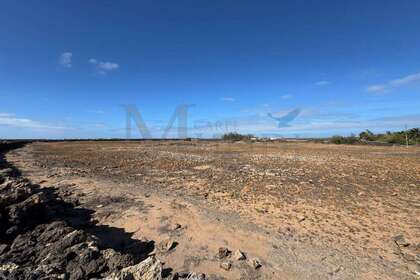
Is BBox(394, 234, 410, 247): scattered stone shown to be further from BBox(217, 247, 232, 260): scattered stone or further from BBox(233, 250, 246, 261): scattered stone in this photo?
BBox(217, 247, 232, 260): scattered stone

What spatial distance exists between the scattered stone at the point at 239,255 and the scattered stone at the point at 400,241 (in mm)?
2844

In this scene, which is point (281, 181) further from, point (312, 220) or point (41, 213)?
point (41, 213)

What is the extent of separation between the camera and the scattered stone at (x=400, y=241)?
4434 mm

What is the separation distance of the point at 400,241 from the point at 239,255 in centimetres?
302

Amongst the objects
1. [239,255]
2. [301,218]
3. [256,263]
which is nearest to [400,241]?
[301,218]

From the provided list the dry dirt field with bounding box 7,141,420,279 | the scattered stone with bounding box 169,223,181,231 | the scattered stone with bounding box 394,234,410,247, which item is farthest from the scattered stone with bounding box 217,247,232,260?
the scattered stone with bounding box 394,234,410,247

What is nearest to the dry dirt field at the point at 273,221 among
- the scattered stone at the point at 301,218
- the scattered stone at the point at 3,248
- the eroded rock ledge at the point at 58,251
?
the scattered stone at the point at 301,218

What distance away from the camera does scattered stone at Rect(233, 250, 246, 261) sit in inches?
158

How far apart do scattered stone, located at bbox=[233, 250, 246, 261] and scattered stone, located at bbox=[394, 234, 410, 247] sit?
2844 mm

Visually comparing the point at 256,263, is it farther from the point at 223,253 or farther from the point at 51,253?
the point at 51,253

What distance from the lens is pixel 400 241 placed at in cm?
455

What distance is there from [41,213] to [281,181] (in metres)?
7.93

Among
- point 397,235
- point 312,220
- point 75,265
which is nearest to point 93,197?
point 75,265

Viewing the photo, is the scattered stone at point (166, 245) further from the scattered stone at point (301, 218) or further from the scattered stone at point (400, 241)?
the scattered stone at point (400, 241)
